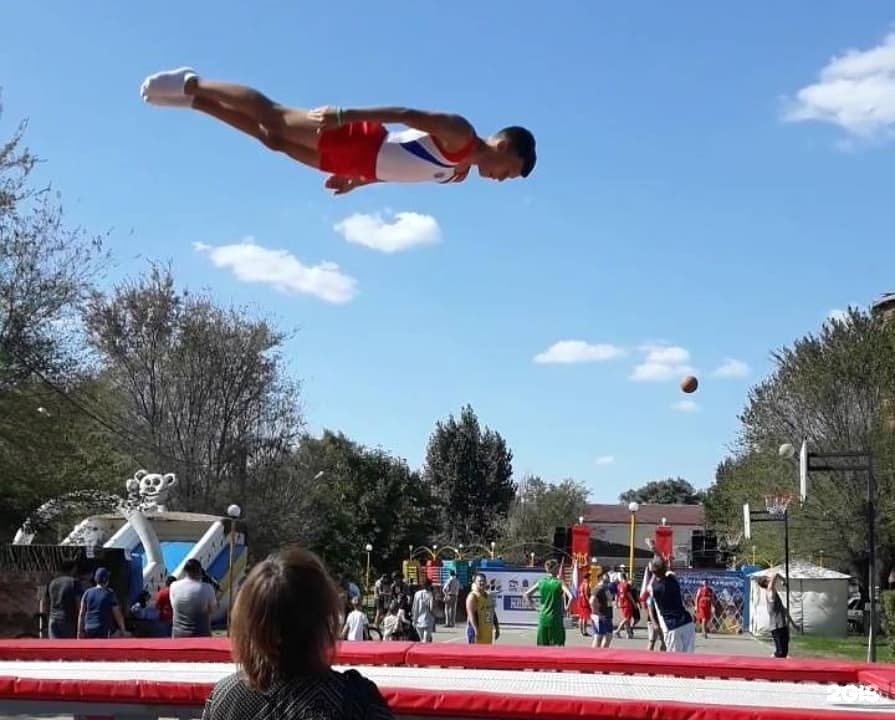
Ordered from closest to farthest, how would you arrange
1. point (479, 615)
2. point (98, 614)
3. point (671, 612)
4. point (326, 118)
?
point (326, 118) → point (98, 614) → point (671, 612) → point (479, 615)

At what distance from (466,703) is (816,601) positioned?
31283 millimetres

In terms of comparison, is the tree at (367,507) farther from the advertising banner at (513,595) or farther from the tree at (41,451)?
the tree at (41,451)

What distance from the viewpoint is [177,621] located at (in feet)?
40.7

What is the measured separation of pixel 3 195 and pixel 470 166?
22.0 m

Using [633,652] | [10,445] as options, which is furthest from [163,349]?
[633,652]

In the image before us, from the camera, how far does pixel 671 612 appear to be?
549 inches

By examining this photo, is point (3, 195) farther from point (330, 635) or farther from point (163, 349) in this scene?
point (330, 635)

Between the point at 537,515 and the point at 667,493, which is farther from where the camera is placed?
the point at 667,493

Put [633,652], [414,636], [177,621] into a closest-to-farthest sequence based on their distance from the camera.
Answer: [633,652] < [177,621] < [414,636]

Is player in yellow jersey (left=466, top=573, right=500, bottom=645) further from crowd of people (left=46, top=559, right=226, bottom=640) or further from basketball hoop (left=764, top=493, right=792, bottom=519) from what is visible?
basketball hoop (left=764, top=493, right=792, bottom=519)

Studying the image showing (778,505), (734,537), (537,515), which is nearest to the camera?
(778,505)

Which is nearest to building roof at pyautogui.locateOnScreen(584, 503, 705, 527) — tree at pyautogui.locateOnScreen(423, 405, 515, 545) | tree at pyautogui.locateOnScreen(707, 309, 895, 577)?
tree at pyautogui.locateOnScreen(423, 405, 515, 545)

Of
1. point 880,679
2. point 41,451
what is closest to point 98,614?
point 880,679

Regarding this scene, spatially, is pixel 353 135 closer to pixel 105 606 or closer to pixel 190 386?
pixel 105 606
